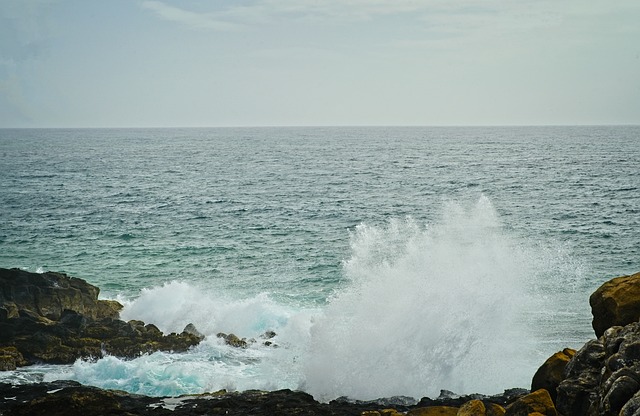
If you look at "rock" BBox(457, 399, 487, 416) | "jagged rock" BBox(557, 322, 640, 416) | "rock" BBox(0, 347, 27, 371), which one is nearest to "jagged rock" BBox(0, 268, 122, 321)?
"rock" BBox(0, 347, 27, 371)

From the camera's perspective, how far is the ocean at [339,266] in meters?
21.6

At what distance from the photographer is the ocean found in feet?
70.9

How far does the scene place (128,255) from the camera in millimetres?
41750

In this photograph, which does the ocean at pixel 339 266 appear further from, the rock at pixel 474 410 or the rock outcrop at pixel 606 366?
the rock at pixel 474 410

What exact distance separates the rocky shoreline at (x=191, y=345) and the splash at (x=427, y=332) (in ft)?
7.30

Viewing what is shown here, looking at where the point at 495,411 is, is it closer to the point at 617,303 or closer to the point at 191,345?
the point at 617,303

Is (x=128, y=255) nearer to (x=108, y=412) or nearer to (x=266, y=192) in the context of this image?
(x=108, y=412)

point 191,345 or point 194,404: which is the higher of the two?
point 194,404

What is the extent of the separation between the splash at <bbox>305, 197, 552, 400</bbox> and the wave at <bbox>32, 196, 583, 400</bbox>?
44 millimetres

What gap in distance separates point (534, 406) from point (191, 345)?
15.6 m

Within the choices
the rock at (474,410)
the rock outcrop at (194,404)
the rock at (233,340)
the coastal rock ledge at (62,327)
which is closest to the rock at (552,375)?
the rock outcrop at (194,404)

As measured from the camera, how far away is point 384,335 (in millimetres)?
22469

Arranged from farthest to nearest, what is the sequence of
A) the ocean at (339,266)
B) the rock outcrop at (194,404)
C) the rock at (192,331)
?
the rock at (192,331) → the ocean at (339,266) → the rock outcrop at (194,404)

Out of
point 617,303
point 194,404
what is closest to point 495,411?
point 617,303
